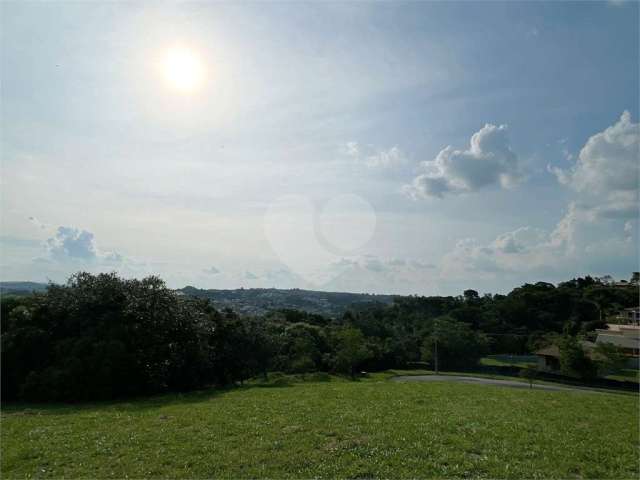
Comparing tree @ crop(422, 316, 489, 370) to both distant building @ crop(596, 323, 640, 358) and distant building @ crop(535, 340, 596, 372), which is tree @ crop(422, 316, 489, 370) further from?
distant building @ crop(596, 323, 640, 358)

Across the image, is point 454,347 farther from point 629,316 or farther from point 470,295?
point 470,295

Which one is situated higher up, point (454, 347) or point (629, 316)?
point (629, 316)

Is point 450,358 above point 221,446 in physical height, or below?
Answer: below

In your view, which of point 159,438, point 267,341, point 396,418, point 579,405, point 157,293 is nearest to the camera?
point 159,438

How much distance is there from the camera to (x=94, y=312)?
20922mm

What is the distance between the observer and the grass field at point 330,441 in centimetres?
741

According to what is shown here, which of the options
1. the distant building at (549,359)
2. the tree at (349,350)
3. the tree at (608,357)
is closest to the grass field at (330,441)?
the tree at (349,350)

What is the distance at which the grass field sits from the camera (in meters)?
7.41

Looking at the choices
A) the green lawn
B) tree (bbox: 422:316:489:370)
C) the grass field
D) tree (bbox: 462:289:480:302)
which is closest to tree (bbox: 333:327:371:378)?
tree (bbox: 422:316:489:370)

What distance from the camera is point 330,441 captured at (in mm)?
8766

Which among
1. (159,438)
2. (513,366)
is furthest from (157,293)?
(513,366)

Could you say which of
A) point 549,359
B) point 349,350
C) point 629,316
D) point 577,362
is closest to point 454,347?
point 549,359

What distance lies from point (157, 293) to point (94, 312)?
10.4 feet

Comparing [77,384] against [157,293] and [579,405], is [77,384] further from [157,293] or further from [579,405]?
[579,405]
